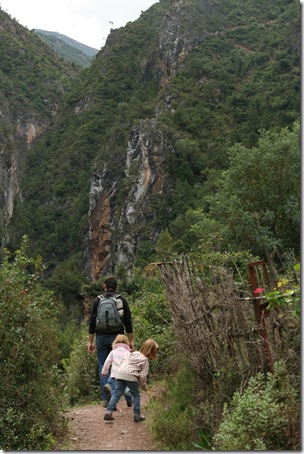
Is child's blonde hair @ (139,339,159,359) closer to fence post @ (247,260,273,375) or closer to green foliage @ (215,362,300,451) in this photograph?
fence post @ (247,260,273,375)

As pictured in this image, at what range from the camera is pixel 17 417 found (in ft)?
16.8

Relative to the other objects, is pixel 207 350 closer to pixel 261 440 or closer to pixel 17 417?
pixel 261 440

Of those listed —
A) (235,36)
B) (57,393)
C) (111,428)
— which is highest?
(235,36)

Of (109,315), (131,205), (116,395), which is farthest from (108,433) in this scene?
(131,205)

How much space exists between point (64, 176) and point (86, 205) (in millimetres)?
13435

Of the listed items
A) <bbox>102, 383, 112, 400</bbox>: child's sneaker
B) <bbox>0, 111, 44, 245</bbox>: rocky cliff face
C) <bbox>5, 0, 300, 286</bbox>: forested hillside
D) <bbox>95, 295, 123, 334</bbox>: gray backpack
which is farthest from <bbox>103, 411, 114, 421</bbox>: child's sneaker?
<bbox>0, 111, 44, 245</bbox>: rocky cliff face

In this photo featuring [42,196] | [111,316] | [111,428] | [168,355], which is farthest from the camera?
[42,196]

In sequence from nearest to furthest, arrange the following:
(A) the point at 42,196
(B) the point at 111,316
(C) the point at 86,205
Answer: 1. (B) the point at 111,316
2. (C) the point at 86,205
3. (A) the point at 42,196

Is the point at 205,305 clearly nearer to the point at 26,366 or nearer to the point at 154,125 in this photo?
the point at 26,366

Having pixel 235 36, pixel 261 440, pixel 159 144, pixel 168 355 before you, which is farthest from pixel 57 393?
pixel 235 36

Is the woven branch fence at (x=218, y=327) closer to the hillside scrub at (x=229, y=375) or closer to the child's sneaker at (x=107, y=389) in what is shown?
the hillside scrub at (x=229, y=375)

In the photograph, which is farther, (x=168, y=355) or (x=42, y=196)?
(x=42, y=196)

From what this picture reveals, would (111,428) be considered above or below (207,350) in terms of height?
below

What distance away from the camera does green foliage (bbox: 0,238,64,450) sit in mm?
5137
